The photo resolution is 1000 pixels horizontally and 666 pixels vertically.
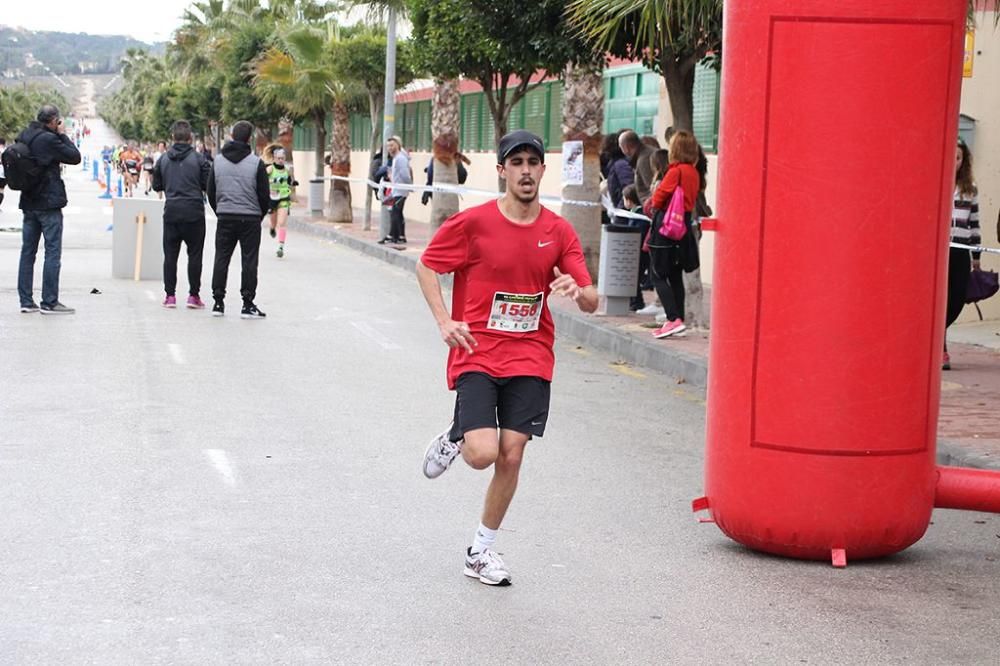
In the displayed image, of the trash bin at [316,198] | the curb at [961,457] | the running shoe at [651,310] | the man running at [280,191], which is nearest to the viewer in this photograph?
the curb at [961,457]

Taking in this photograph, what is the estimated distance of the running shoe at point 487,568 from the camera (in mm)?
6094

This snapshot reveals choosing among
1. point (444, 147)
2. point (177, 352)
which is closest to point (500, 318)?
point (177, 352)

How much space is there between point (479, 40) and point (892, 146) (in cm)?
1323

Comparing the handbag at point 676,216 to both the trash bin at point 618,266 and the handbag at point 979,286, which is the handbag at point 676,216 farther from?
the handbag at point 979,286

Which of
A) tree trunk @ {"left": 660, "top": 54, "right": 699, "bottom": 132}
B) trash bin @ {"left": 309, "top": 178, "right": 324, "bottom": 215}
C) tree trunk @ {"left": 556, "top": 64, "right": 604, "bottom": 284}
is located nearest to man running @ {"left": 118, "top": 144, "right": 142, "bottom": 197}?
trash bin @ {"left": 309, "top": 178, "right": 324, "bottom": 215}

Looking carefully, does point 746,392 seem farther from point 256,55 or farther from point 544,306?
point 256,55

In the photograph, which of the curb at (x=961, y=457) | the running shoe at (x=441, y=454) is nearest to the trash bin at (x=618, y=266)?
the curb at (x=961, y=457)

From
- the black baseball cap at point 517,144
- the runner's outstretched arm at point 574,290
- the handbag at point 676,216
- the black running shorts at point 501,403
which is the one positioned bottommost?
the black running shorts at point 501,403

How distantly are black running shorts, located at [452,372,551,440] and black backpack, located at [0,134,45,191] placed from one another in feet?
31.3

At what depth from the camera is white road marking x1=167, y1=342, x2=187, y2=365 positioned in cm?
1226

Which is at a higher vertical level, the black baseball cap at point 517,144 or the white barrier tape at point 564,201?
the black baseball cap at point 517,144

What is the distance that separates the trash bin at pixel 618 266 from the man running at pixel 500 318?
374 inches

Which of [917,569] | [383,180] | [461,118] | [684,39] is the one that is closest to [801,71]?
[917,569]

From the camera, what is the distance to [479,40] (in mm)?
19297
